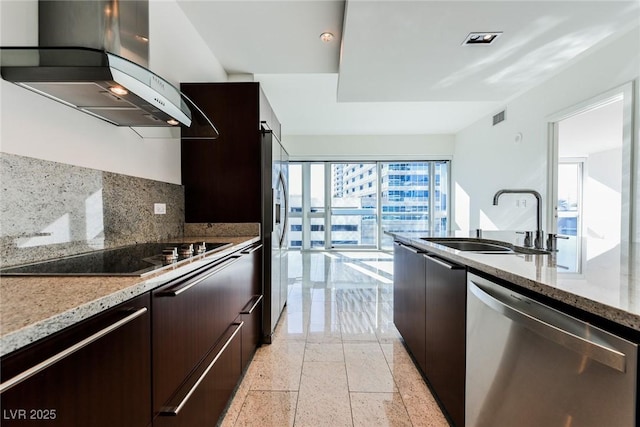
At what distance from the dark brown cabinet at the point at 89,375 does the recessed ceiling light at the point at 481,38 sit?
9.23 ft

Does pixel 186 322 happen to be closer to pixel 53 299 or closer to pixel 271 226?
pixel 53 299

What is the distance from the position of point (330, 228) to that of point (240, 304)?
541 centimetres


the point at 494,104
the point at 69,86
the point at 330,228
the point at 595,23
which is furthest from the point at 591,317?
the point at 330,228

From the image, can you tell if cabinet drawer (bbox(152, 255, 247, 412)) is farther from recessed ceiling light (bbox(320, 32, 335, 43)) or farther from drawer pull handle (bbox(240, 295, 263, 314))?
recessed ceiling light (bbox(320, 32, 335, 43))

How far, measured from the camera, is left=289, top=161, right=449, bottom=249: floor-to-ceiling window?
22.7ft

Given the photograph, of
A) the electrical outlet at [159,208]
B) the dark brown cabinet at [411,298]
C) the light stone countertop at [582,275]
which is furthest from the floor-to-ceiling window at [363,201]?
the light stone countertop at [582,275]

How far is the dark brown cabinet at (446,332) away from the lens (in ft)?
4.04

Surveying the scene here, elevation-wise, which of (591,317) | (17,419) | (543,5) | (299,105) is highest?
(299,105)

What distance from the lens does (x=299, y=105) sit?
183 inches

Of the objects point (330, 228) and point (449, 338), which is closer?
point (449, 338)

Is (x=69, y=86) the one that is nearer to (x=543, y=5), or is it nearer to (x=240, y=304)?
(x=240, y=304)

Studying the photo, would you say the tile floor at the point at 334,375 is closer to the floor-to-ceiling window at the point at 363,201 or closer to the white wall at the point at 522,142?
the white wall at the point at 522,142

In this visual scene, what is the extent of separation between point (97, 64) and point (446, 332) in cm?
186

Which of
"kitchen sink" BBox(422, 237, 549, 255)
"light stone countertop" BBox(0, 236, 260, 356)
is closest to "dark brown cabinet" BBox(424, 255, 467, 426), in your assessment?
"kitchen sink" BBox(422, 237, 549, 255)
